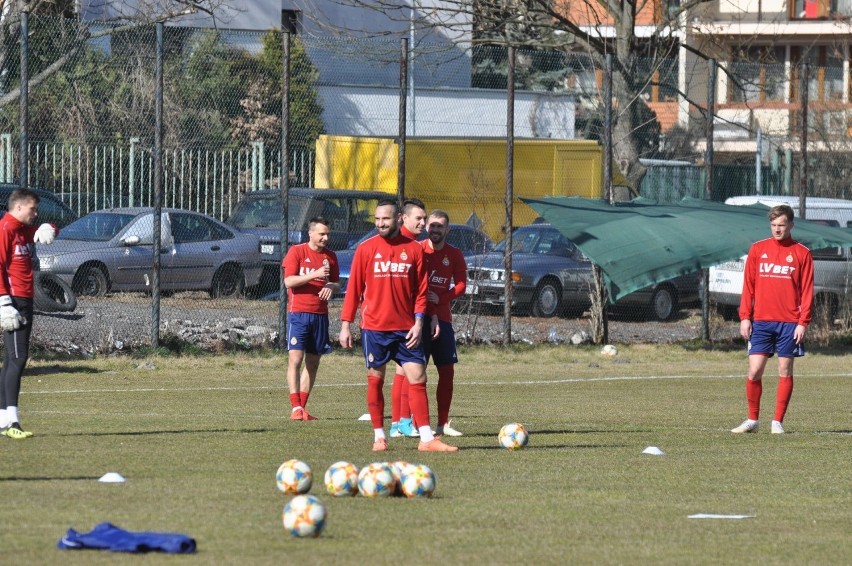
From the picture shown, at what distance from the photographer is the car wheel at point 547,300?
74.6 feet

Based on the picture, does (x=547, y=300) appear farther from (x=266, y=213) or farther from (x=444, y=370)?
(x=444, y=370)

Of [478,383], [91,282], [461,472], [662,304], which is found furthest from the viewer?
[662,304]

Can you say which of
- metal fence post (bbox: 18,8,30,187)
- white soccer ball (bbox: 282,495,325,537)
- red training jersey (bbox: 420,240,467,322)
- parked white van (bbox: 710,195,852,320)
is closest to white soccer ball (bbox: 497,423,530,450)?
red training jersey (bbox: 420,240,467,322)

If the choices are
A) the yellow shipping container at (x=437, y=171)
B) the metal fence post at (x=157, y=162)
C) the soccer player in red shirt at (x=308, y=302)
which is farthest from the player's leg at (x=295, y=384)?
the yellow shipping container at (x=437, y=171)

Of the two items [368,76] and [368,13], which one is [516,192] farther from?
[368,13]

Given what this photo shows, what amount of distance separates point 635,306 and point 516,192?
166 inches

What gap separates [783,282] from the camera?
13047 mm

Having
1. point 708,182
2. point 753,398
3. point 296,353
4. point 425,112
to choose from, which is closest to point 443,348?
point 296,353

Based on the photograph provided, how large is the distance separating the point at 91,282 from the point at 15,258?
9.10 metres

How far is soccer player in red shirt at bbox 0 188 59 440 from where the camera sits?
442 inches

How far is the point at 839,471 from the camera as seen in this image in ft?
34.0

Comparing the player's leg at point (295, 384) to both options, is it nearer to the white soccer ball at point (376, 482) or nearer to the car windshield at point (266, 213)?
the white soccer ball at point (376, 482)

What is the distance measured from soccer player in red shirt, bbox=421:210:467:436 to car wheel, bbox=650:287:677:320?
12.6 m

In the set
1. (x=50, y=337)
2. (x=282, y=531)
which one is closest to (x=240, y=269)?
(x=50, y=337)
